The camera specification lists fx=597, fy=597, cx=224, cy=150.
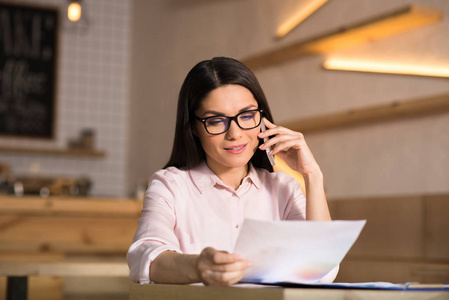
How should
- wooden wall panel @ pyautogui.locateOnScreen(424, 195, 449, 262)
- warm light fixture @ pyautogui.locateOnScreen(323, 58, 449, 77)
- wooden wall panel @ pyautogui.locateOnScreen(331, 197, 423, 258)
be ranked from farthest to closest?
warm light fixture @ pyautogui.locateOnScreen(323, 58, 449, 77)
wooden wall panel @ pyautogui.locateOnScreen(331, 197, 423, 258)
wooden wall panel @ pyautogui.locateOnScreen(424, 195, 449, 262)

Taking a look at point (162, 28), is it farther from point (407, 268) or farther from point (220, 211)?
point (220, 211)

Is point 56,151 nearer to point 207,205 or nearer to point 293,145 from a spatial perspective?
point 207,205

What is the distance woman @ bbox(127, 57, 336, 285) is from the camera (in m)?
1.25

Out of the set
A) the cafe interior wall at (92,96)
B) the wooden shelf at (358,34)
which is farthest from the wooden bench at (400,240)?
the cafe interior wall at (92,96)

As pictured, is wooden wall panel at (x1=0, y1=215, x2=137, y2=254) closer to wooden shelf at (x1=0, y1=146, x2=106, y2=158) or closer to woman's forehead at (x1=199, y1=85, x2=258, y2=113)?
wooden shelf at (x1=0, y1=146, x2=106, y2=158)

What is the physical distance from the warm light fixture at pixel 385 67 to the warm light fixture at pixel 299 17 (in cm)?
35

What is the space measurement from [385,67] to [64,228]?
210 centimetres

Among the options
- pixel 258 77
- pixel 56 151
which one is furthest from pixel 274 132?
pixel 56 151

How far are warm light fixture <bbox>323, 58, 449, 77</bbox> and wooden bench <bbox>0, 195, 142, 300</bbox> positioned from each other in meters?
1.50

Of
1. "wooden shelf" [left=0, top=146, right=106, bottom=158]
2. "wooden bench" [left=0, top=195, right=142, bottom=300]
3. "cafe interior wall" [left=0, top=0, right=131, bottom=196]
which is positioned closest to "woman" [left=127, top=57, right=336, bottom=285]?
"wooden bench" [left=0, top=195, right=142, bottom=300]

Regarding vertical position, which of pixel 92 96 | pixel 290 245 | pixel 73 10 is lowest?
pixel 290 245

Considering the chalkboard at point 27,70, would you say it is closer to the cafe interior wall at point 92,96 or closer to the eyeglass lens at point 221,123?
the cafe interior wall at point 92,96

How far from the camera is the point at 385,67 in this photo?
3059 millimetres

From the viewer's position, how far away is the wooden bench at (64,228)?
139 inches
